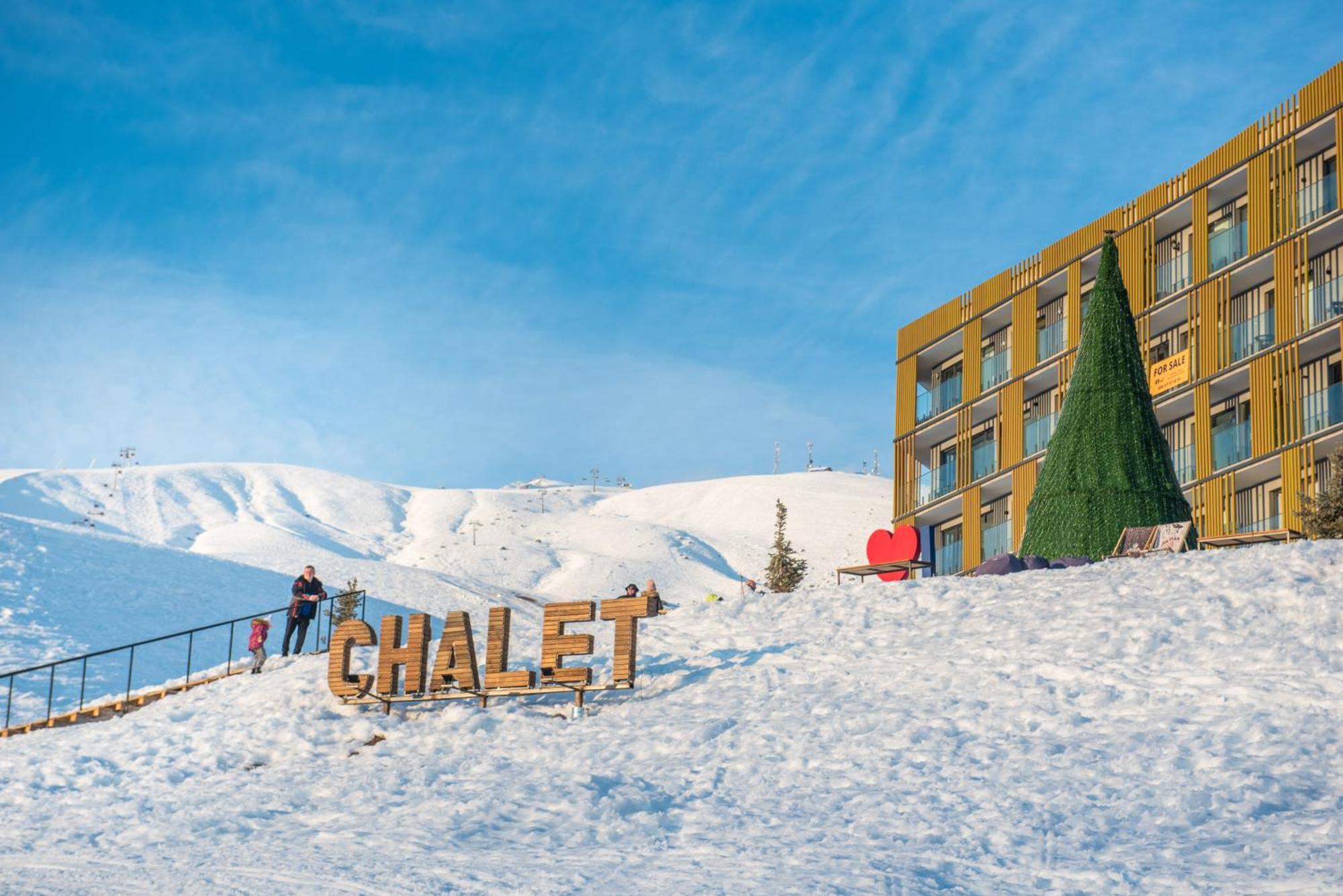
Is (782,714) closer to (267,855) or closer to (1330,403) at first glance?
(267,855)

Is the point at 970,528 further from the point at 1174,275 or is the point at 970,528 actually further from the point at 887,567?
the point at 887,567

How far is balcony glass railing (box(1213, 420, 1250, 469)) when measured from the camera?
41.6 m

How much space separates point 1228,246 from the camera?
43500 millimetres

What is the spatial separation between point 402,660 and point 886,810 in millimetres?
9411

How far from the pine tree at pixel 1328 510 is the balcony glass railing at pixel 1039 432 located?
13.1 m

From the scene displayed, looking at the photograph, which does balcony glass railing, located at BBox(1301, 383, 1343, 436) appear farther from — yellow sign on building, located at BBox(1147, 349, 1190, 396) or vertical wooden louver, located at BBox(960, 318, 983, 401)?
vertical wooden louver, located at BBox(960, 318, 983, 401)

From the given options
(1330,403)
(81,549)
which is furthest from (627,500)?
(1330,403)

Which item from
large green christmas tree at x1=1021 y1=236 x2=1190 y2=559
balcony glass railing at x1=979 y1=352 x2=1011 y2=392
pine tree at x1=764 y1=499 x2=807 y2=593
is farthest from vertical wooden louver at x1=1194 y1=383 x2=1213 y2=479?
pine tree at x1=764 y1=499 x2=807 y2=593

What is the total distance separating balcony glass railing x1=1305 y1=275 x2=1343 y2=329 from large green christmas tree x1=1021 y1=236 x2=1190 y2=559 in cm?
1046

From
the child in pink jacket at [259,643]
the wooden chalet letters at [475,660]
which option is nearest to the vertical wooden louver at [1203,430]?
the wooden chalet letters at [475,660]

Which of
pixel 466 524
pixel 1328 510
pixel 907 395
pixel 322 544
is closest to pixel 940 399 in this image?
pixel 907 395

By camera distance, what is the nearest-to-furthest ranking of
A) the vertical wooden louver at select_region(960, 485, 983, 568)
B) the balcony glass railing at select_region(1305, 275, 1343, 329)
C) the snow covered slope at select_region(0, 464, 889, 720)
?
the balcony glass railing at select_region(1305, 275, 1343, 329) < the vertical wooden louver at select_region(960, 485, 983, 568) < the snow covered slope at select_region(0, 464, 889, 720)

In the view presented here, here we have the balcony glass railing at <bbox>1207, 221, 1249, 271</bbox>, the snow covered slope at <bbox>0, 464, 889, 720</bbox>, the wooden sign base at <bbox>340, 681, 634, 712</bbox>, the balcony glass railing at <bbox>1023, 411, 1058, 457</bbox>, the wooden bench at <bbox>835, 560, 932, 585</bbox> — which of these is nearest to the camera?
the wooden sign base at <bbox>340, 681, 634, 712</bbox>

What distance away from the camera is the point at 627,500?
167 meters
